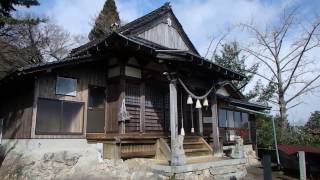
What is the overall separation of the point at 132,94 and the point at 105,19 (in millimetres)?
17926

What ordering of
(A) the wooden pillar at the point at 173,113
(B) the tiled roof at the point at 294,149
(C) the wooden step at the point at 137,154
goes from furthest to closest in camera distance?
1. (B) the tiled roof at the point at 294,149
2. (C) the wooden step at the point at 137,154
3. (A) the wooden pillar at the point at 173,113

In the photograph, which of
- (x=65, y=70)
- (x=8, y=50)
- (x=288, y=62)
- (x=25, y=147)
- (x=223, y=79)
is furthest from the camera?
(x=288, y=62)

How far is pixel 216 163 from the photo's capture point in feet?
35.8

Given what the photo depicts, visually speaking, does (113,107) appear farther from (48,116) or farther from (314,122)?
(314,122)

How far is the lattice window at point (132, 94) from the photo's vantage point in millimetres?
11883

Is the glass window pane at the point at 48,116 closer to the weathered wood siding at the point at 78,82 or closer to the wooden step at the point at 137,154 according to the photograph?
the weathered wood siding at the point at 78,82

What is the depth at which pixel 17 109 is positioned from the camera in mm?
11578

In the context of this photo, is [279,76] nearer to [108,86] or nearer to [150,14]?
[150,14]

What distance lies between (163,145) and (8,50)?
1299 centimetres

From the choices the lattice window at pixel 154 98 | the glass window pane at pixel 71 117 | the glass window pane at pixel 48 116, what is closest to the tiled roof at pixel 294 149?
the lattice window at pixel 154 98

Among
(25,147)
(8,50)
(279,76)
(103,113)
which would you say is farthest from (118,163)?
(279,76)

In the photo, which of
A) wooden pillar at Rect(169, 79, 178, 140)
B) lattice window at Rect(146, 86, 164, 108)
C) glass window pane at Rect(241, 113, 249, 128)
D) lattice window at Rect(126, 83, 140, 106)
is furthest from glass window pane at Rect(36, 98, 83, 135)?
glass window pane at Rect(241, 113, 249, 128)

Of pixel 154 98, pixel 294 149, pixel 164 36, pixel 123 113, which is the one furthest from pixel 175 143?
pixel 294 149

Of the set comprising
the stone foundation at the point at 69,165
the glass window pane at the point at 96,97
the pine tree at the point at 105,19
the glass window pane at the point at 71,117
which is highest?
the pine tree at the point at 105,19
